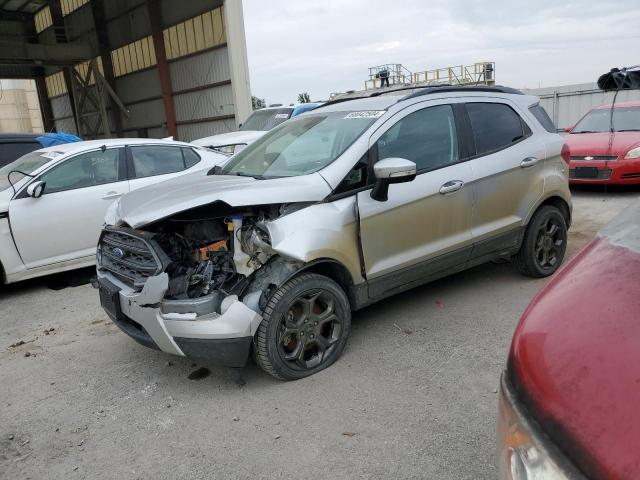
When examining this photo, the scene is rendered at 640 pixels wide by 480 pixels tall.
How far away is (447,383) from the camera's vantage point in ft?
10.5

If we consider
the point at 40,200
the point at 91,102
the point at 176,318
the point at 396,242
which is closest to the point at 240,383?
the point at 176,318

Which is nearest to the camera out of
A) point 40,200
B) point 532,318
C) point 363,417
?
point 532,318

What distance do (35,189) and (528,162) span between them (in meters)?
4.86

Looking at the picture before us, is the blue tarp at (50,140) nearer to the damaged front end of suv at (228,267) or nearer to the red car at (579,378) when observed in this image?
the damaged front end of suv at (228,267)

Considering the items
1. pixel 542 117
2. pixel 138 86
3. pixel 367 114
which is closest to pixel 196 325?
pixel 367 114

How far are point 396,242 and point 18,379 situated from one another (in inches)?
114

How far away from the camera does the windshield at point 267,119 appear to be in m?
11.0

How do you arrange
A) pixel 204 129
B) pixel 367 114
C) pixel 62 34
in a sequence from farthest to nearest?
pixel 62 34, pixel 204 129, pixel 367 114

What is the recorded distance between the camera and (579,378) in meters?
1.15

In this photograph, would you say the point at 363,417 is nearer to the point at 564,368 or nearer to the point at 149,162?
the point at 564,368

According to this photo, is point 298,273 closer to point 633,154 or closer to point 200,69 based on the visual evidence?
point 633,154

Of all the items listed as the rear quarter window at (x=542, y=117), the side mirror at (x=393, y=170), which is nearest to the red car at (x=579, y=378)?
the side mirror at (x=393, y=170)

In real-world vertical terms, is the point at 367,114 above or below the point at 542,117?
above

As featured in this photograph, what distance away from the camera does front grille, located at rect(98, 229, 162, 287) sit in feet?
10.6
